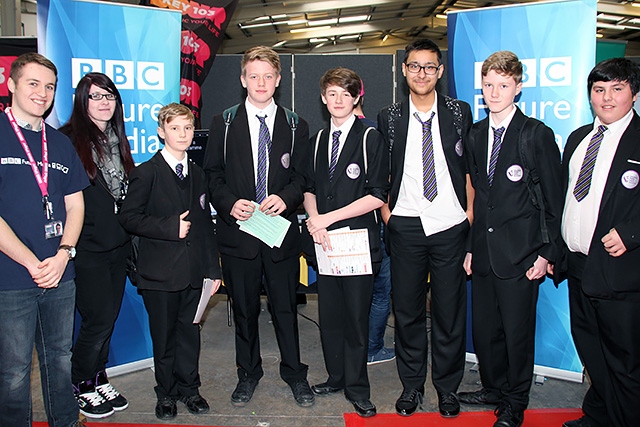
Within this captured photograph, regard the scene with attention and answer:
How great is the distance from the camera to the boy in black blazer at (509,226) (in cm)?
249

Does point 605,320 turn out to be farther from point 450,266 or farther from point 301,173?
point 301,173

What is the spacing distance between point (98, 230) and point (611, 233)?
7.82ft

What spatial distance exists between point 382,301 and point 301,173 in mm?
1199

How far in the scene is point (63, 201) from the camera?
230 cm

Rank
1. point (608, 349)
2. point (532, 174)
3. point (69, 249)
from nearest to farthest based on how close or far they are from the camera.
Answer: point (69, 249) < point (608, 349) < point (532, 174)

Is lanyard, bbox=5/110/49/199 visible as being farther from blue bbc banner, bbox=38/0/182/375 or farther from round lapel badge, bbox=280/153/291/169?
round lapel badge, bbox=280/153/291/169

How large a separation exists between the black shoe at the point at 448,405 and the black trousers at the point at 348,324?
380 mm

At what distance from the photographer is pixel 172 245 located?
2.66 meters

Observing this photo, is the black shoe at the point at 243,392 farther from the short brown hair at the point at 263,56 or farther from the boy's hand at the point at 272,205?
the short brown hair at the point at 263,56

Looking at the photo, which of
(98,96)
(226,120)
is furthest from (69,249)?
(226,120)

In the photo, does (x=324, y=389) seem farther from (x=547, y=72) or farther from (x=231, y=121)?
(x=547, y=72)

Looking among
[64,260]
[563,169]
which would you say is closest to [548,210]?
[563,169]

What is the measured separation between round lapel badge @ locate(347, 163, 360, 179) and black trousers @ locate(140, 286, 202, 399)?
981mm

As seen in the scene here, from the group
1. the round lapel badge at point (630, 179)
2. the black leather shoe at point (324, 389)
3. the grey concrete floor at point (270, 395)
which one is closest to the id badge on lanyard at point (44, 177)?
the grey concrete floor at point (270, 395)
